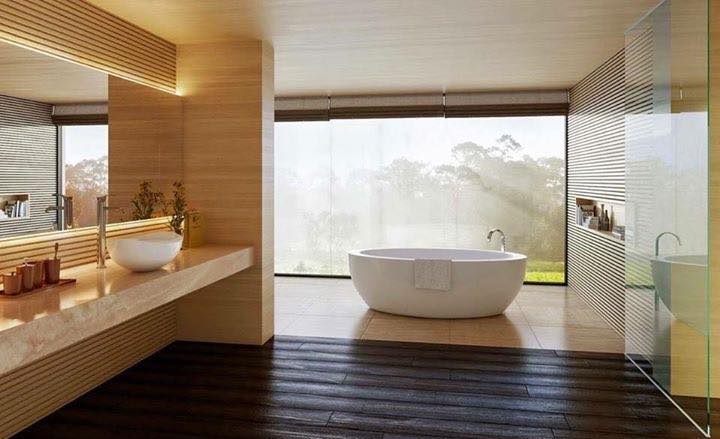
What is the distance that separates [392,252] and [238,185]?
8.84ft

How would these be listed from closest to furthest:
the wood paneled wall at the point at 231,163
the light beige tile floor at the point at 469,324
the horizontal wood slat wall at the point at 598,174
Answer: the wood paneled wall at the point at 231,163 → the light beige tile floor at the point at 469,324 → the horizontal wood slat wall at the point at 598,174

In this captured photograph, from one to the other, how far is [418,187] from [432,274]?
2511mm

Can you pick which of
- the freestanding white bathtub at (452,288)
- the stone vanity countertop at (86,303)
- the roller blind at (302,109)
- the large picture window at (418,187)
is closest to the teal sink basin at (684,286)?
the freestanding white bathtub at (452,288)

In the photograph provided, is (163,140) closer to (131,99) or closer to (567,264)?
(131,99)

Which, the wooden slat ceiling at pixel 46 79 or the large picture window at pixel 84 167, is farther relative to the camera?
the large picture window at pixel 84 167

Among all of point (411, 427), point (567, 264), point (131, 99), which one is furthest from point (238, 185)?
point (567, 264)

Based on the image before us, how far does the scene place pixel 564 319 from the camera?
17.3ft

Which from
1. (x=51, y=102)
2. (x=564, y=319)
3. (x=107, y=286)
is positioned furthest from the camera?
(x=564, y=319)

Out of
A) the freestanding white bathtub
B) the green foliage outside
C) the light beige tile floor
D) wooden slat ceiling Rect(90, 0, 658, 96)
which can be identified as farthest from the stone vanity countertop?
the green foliage outside

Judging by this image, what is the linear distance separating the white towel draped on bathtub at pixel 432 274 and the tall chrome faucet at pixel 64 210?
9.81 ft

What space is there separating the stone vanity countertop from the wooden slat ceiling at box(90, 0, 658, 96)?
169 centimetres

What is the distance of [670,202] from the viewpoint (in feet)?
10.5

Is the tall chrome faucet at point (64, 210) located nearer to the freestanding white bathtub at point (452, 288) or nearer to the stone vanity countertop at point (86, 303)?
the stone vanity countertop at point (86, 303)

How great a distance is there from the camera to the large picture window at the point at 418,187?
7.16m
